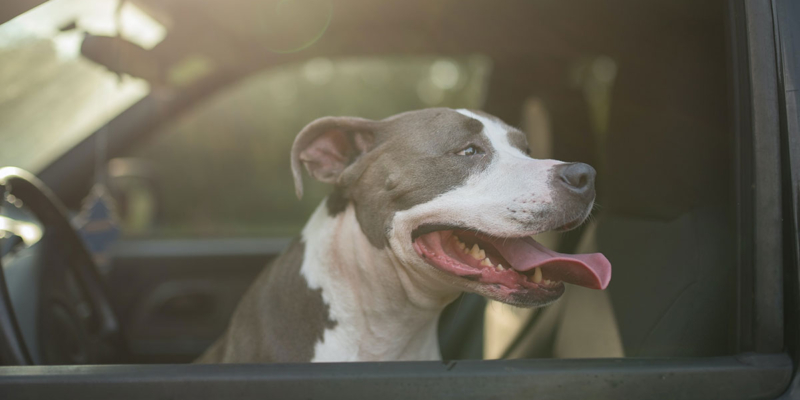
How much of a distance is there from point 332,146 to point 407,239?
435 millimetres

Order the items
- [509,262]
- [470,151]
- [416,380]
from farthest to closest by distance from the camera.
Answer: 1. [470,151]
2. [509,262]
3. [416,380]

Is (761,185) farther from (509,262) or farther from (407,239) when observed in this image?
(407,239)

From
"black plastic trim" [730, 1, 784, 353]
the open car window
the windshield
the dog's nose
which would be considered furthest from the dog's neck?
the windshield

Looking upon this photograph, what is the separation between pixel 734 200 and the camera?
1.39 metres

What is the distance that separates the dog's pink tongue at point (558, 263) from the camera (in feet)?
4.91

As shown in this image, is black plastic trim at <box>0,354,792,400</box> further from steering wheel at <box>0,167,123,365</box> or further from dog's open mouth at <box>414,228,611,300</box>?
steering wheel at <box>0,167,123,365</box>

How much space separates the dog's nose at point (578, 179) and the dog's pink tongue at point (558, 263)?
17 cm

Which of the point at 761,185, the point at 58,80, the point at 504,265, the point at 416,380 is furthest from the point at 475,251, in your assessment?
the point at 58,80

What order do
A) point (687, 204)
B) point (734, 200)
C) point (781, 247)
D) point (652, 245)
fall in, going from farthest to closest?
point (652, 245) < point (687, 204) < point (734, 200) < point (781, 247)

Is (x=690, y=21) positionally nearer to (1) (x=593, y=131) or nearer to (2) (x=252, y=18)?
(1) (x=593, y=131)

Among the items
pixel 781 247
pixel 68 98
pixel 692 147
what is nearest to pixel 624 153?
pixel 692 147

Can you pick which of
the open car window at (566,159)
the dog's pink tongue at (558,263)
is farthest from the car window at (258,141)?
the dog's pink tongue at (558,263)

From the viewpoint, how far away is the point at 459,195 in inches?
65.4

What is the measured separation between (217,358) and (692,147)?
1.70 metres
